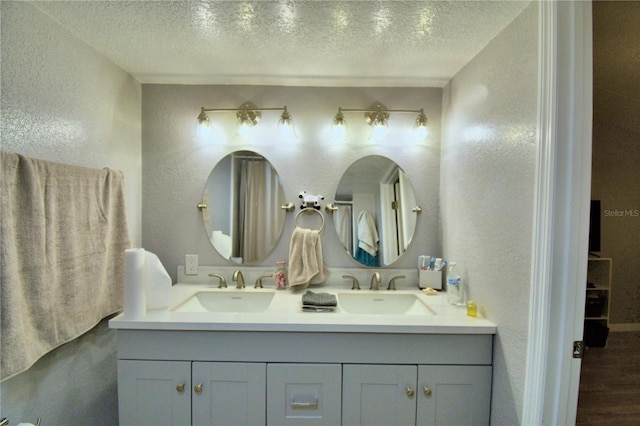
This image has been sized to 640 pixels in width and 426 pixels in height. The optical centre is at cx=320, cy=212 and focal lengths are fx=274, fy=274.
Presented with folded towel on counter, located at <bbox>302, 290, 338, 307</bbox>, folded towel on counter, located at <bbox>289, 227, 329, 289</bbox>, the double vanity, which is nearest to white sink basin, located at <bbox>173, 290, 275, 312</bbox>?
folded towel on counter, located at <bbox>289, 227, 329, 289</bbox>

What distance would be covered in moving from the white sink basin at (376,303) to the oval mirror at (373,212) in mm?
207

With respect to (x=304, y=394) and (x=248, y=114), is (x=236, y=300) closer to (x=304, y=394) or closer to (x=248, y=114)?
(x=304, y=394)

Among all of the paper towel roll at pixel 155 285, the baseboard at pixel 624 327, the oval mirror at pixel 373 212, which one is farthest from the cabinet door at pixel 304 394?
the baseboard at pixel 624 327

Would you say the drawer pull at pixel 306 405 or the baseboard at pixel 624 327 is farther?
the baseboard at pixel 624 327

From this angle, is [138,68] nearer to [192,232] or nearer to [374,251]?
[192,232]

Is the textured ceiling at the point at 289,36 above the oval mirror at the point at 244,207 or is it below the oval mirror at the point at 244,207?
above

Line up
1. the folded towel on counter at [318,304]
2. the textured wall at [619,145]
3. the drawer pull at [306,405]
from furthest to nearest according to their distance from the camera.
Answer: the folded towel on counter at [318,304]
the drawer pull at [306,405]
the textured wall at [619,145]

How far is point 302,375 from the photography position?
1.19 metres

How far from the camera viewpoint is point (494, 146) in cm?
115

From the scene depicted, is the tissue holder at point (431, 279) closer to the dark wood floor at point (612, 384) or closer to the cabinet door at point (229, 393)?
the cabinet door at point (229, 393)

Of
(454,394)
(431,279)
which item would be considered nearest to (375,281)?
(431,279)

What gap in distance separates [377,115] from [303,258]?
98 cm

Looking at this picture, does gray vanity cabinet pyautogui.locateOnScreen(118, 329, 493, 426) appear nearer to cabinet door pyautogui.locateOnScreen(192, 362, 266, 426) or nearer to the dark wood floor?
cabinet door pyautogui.locateOnScreen(192, 362, 266, 426)

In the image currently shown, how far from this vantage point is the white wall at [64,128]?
3.22ft
